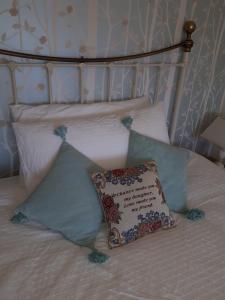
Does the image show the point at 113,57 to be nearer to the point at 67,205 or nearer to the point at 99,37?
the point at 99,37

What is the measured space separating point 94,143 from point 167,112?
869mm

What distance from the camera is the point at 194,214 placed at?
1.27m

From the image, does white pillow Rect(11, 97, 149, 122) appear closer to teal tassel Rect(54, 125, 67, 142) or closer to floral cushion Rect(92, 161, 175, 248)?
teal tassel Rect(54, 125, 67, 142)

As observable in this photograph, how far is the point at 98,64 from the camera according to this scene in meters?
1.54

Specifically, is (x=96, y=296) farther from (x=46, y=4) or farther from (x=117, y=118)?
(x=46, y=4)

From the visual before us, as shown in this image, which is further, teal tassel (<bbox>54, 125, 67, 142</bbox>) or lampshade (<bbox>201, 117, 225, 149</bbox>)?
lampshade (<bbox>201, 117, 225, 149</bbox>)

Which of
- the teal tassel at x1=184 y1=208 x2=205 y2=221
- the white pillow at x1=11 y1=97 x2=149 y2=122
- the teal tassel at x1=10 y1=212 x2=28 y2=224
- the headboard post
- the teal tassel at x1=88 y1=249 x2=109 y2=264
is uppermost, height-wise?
the headboard post

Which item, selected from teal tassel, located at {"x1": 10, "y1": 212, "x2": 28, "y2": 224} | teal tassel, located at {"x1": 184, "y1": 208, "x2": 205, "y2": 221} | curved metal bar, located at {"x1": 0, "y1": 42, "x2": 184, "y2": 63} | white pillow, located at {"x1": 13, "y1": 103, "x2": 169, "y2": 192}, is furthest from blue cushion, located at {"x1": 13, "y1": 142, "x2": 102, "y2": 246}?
curved metal bar, located at {"x1": 0, "y1": 42, "x2": 184, "y2": 63}

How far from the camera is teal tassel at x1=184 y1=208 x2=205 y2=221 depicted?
1.27m

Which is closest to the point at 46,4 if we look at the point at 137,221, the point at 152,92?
the point at 152,92

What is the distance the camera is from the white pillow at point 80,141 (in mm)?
1251

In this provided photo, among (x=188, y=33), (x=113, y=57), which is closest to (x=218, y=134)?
(x=188, y=33)

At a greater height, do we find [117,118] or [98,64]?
A: [98,64]

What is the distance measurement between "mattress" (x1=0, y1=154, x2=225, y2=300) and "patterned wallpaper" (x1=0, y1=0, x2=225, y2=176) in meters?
0.61
